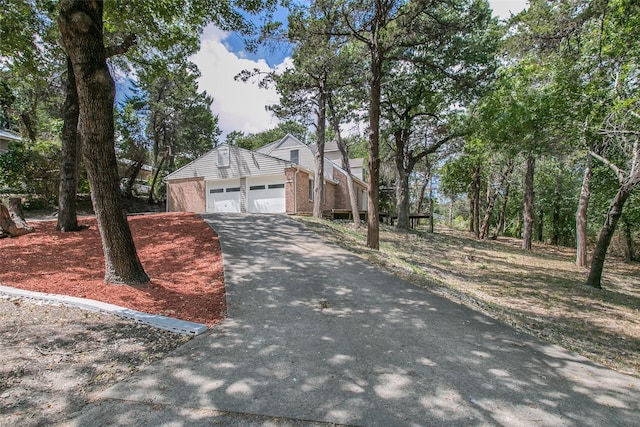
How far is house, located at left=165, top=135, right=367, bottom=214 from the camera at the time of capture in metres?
16.5

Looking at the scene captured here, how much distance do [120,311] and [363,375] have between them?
10.3 ft

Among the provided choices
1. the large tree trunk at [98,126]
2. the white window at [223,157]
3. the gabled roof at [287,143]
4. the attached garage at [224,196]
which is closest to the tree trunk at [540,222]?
the gabled roof at [287,143]

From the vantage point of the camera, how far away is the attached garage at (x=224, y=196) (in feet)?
57.9

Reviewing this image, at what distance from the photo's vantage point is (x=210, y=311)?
4.20 m

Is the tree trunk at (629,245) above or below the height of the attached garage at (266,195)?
below

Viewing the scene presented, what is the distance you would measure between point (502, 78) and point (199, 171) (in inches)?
639

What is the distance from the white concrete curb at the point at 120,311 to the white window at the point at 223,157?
1403 centimetres

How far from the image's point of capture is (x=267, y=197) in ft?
55.6

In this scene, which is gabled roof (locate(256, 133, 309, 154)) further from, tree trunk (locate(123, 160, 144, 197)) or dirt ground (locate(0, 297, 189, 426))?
dirt ground (locate(0, 297, 189, 426))

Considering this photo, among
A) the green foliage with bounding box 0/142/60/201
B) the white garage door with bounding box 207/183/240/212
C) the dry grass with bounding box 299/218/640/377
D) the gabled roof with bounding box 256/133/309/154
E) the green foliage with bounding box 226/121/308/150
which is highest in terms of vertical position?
the green foliage with bounding box 226/121/308/150

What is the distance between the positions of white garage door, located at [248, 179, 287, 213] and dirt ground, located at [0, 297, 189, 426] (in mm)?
12879

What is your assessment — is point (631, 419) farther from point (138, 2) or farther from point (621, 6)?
point (138, 2)

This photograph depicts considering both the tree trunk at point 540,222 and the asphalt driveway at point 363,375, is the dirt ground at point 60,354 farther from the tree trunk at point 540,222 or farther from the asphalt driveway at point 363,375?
the tree trunk at point 540,222

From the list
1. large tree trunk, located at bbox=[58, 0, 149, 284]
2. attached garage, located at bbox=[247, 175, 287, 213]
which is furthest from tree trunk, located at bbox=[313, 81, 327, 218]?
large tree trunk, located at bbox=[58, 0, 149, 284]
